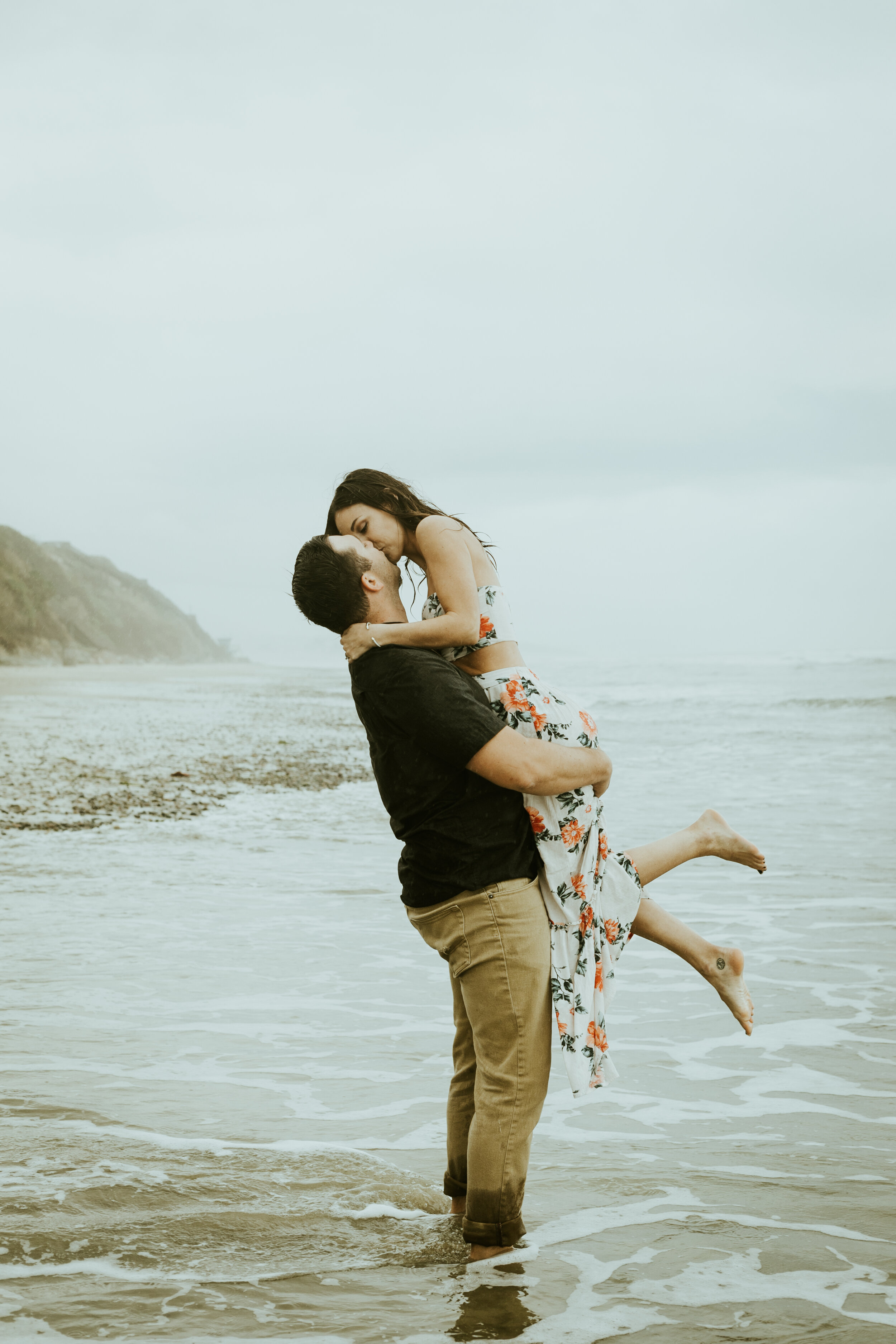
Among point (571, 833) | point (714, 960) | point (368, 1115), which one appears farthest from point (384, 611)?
point (368, 1115)

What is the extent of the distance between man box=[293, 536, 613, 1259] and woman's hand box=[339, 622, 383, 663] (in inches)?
1.0

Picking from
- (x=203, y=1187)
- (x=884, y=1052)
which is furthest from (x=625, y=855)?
(x=884, y=1052)

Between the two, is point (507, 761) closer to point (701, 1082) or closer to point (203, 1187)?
point (203, 1187)

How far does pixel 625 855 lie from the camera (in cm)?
319

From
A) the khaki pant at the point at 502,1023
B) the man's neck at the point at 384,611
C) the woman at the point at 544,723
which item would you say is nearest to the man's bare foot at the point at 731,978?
the woman at the point at 544,723

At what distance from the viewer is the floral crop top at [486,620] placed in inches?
121

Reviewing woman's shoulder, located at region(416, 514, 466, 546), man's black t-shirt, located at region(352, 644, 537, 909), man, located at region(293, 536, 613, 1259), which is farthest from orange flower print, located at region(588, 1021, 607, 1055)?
woman's shoulder, located at region(416, 514, 466, 546)

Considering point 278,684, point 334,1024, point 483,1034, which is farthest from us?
point 278,684

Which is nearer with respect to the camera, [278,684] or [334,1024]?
[334,1024]

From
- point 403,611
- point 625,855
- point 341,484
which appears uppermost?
point 341,484

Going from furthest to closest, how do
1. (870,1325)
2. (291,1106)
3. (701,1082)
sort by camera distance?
(701,1082) < (291,1106) < (870,1325)

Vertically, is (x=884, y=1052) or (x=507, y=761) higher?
(x=507, y=761)

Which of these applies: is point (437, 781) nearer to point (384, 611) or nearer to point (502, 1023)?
point (384, 611)

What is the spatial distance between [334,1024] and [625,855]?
234 centimetres
